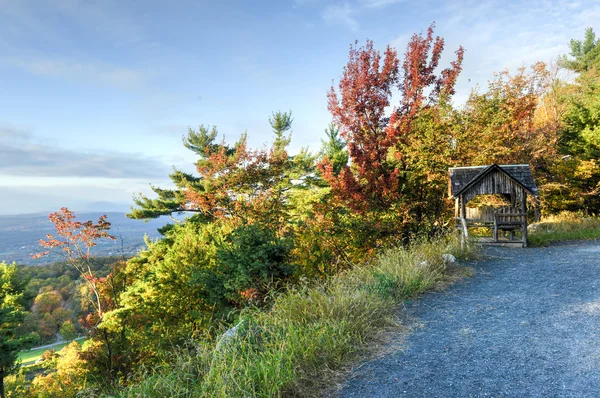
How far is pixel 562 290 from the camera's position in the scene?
5.13 m

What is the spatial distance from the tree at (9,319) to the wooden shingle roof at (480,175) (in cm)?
2130

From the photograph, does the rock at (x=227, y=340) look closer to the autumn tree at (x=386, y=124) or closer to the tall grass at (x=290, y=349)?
the tall grass at (x=290, y=349)

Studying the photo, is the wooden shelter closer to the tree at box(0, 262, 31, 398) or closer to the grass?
Answer: the grass

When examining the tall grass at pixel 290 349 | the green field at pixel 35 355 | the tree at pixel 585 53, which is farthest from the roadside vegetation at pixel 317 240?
the green field at pixel 35 355

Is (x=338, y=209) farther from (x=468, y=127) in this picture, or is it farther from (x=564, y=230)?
(x=564, y=230)

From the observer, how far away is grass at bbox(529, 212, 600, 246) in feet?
34.9

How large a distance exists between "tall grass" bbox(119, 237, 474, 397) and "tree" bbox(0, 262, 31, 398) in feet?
59.6

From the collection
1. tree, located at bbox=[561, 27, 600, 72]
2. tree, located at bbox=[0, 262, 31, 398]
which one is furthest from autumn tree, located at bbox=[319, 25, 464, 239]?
tree, located at bbox=[561, 27, 600, 72]

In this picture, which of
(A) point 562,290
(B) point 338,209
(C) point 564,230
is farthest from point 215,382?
(C) point 564,230

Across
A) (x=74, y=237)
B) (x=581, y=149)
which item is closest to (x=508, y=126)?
(x=581, y=149)

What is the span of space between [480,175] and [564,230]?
562 cm

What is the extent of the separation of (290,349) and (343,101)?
9200 millimetres

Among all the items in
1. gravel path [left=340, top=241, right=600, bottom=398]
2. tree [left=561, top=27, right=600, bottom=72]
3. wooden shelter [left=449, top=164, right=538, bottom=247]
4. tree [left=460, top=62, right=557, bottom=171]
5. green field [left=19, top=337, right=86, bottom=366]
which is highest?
tree [left=561, top=27, right=600, bottom=72]

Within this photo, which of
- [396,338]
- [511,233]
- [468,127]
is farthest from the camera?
[468,127]
